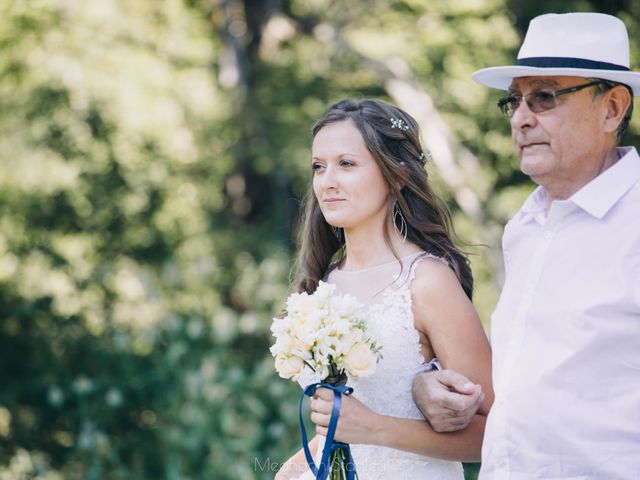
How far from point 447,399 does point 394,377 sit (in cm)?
31

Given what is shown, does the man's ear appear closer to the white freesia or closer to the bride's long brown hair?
the bride's long brown hair

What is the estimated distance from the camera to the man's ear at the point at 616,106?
268 centimetres

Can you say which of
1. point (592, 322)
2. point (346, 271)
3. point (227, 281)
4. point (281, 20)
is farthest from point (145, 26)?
point (592, 322)

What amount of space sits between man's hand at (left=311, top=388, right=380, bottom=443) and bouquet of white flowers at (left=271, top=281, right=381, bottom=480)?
1.1 inches

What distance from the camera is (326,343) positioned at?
8.99ft

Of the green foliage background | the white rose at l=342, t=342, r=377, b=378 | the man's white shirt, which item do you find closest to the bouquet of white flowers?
the white rose at l=342, t=342, r=377, b=378

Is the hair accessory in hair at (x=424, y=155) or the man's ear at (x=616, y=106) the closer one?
the man's ear at (x=616, y=106)

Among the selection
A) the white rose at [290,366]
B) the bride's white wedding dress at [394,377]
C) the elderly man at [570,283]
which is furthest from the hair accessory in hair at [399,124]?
the white rose at [290,366]

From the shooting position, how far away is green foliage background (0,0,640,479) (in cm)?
700

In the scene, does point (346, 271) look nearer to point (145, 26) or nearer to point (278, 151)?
point (278, 151)

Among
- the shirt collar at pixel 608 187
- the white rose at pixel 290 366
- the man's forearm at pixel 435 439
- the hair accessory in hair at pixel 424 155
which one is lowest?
the man's forearm at pixel 435 439

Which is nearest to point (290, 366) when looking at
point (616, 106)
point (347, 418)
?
point (347, 418)

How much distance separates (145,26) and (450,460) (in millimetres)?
9329

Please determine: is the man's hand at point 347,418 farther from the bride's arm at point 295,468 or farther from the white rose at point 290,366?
the bride's arm at point 295,468
